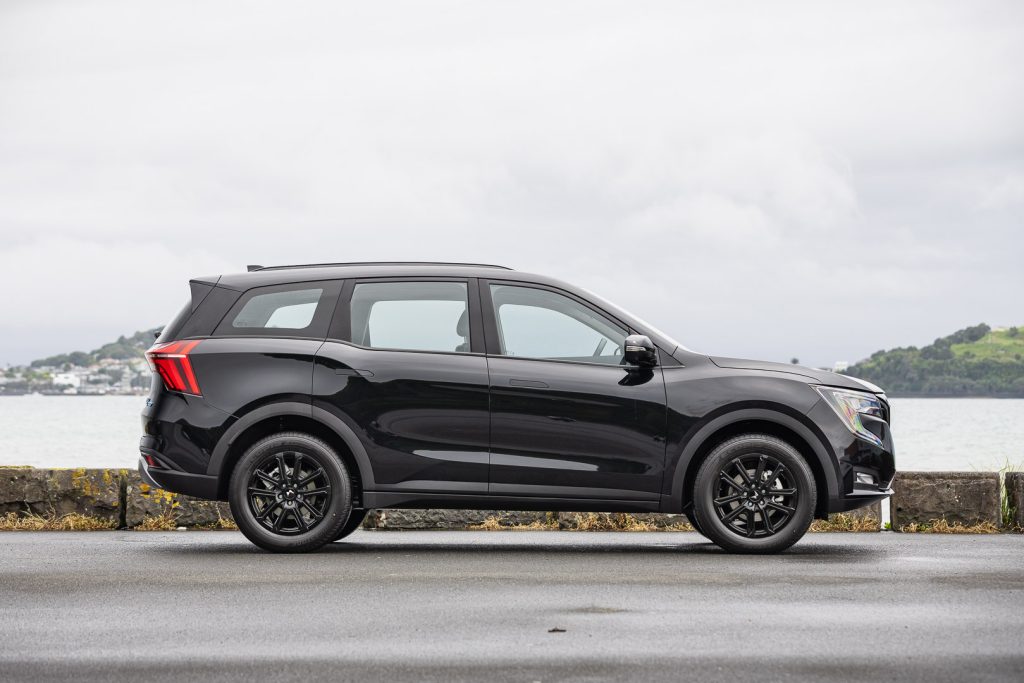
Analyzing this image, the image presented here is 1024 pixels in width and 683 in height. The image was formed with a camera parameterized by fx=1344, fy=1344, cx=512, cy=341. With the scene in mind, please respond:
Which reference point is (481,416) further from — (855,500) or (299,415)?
(855,500)

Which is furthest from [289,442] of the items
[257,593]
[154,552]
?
[257,593]

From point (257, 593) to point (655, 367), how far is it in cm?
315

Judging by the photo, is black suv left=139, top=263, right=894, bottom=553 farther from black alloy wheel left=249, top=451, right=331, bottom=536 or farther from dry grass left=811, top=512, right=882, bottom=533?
dry grass left=811, top=512, right=882, bottom=533

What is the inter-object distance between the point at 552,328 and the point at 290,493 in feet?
6.80

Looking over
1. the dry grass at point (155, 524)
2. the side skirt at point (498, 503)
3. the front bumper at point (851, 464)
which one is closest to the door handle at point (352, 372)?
the side skirt at point (498, 503)

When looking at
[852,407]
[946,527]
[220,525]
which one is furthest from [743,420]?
[220,525]

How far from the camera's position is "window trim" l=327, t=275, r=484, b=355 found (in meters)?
8.98

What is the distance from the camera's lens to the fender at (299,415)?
29.0 feet

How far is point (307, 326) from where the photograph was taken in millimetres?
9117

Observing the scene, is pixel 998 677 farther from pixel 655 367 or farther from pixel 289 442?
pixel 289 442

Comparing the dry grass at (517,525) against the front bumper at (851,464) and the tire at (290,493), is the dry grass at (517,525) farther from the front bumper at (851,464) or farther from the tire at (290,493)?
Answer: the front bumper at (851,464)

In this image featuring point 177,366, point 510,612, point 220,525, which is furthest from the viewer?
point 220,525

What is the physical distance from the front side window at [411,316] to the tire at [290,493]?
32.7 inches

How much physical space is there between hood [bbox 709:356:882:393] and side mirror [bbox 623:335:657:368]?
0.48 m
